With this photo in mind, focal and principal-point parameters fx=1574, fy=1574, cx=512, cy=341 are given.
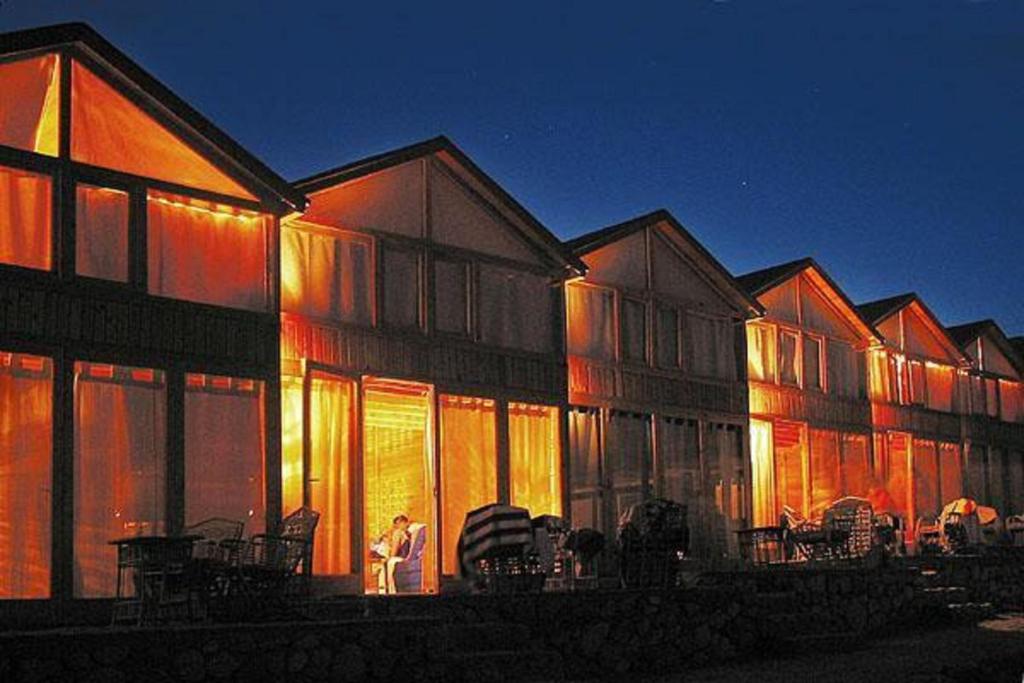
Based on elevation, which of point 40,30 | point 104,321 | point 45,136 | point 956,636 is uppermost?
point 40,30

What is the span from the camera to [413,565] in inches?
733

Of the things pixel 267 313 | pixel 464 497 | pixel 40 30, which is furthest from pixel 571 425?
Answer: pixel 40 30

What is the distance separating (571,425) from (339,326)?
174 inches

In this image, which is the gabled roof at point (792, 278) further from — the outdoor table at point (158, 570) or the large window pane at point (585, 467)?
the outdoor table at point (158, 570)

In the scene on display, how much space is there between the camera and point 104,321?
50.5 ft

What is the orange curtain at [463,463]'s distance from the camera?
1897cm

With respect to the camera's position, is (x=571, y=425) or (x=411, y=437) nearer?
(x=411, y=437)

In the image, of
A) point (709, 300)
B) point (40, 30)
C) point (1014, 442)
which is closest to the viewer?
point (40, 30)

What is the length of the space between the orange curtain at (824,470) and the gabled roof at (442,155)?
7.47 m

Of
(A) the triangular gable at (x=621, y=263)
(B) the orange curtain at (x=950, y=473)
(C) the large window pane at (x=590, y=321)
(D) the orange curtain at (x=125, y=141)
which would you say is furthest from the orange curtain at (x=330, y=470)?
(B) the orange curtain at (x=950, y=473)

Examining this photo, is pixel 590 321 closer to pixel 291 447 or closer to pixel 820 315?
pixel 291 447

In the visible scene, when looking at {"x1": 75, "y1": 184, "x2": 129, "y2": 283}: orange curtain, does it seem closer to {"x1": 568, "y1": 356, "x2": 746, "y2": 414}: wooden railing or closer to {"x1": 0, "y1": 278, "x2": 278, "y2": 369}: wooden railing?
{"x1": 0, "y1": 278, "x2": 278, "y2": 369}: wooden railing

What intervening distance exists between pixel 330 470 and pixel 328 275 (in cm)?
227

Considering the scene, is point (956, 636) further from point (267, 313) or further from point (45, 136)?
point (45, 136)
